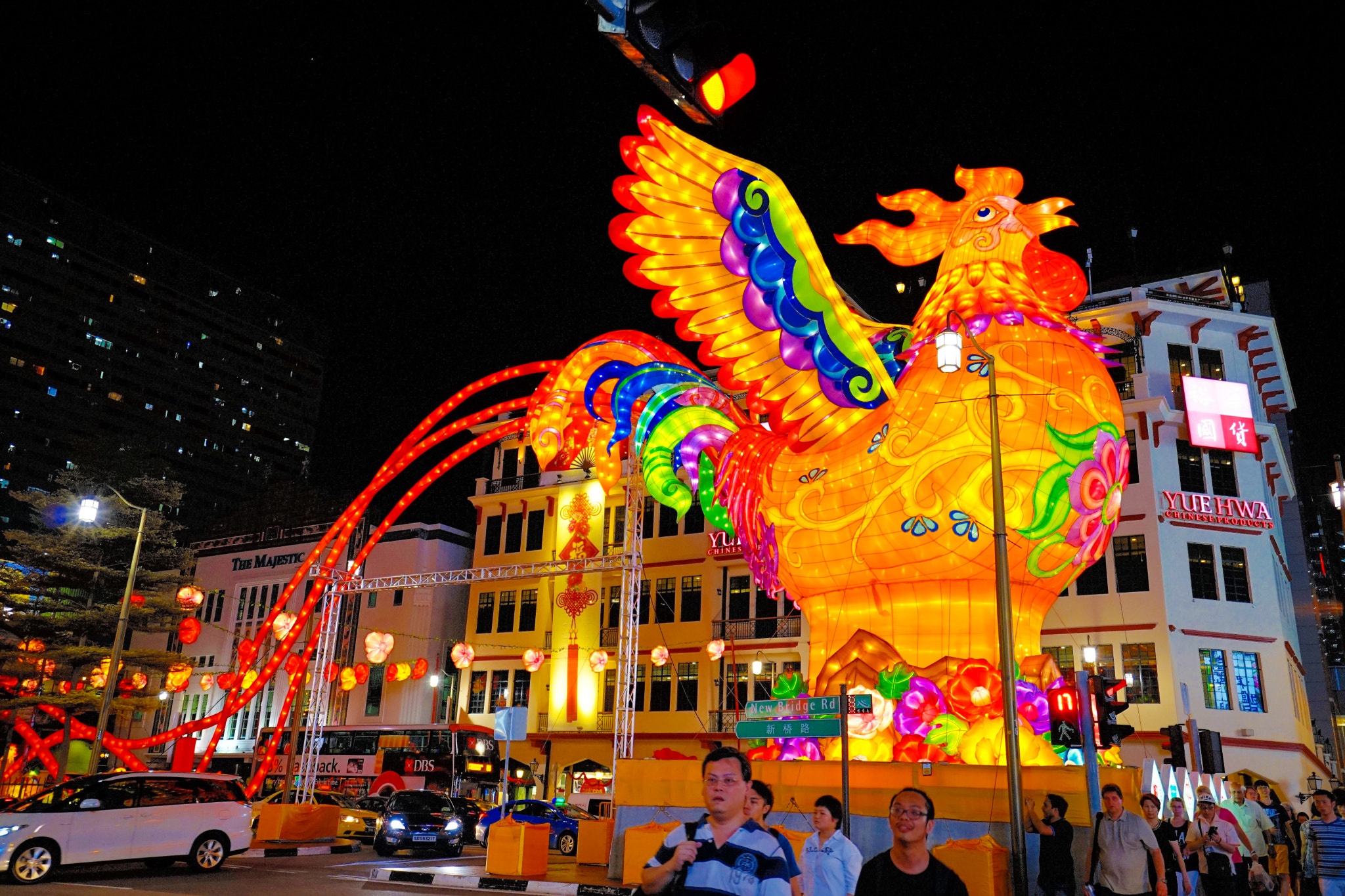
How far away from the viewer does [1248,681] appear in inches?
1102

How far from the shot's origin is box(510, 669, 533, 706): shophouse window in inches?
1502

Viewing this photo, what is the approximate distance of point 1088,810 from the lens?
414 inches

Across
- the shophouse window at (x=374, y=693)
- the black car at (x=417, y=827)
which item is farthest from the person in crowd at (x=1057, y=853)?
the shophouse window at (x=374, y=693)

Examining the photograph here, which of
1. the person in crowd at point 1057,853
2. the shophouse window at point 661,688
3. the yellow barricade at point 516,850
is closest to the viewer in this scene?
the person in crowd at point 1057,853

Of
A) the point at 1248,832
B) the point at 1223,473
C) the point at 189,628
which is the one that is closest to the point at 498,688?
the point at 189,628

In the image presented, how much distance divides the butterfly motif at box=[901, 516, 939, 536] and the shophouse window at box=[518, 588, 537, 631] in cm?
2864

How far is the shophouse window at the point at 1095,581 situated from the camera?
29203mm

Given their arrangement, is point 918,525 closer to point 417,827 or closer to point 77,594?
point 417,827

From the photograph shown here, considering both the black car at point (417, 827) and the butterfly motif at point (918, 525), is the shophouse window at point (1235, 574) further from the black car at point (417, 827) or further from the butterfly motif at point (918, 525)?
the black car at point (417, 827)

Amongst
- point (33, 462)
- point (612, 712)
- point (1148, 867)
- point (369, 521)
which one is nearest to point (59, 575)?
point (369, 521)

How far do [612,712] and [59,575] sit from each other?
19.0 metres

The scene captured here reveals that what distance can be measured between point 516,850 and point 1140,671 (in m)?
19.4

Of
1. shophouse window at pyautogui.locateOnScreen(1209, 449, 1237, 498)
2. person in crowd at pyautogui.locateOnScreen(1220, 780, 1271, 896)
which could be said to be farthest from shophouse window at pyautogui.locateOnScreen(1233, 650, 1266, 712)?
person in crowd at pyautogui.locateOnScreen(1220, 780, 1271, 896)

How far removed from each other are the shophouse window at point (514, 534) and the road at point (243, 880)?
Result: 21726 mm
